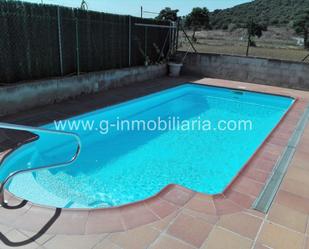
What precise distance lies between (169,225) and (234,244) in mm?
588

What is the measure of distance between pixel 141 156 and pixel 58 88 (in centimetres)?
320

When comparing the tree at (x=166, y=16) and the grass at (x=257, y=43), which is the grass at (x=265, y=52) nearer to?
the grass at (x=257, y=43)

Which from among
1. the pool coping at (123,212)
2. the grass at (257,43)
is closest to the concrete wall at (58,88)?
the pool coping at (123,212)

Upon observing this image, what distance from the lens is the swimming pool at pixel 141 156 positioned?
377 cm

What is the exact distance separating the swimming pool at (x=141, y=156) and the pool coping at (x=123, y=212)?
59 centimetres

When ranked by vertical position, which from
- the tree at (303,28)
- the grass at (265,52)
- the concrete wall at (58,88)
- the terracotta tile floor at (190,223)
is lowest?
the terracotta tile floor at (190,223)

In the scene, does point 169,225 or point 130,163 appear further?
point 130,163

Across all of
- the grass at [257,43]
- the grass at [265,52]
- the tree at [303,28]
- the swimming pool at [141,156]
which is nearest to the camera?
the swimming pool at [141,156]

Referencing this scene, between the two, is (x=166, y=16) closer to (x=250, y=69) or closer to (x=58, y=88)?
(x=250, y=69)

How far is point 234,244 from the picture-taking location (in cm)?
236

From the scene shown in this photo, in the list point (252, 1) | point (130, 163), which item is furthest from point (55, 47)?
point (252, 1)

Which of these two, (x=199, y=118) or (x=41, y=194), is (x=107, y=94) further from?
(x=41, y=194)

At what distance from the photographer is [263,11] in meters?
26.6

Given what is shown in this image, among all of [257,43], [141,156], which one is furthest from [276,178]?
[257,43]
